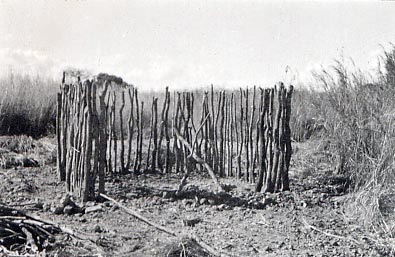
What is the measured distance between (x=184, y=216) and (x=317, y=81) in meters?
3.57

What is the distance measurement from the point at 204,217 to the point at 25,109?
5.76 meters

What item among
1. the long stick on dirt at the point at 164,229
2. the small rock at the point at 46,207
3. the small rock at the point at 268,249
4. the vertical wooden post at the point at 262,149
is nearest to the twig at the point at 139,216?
the long stick on dirt at the point at 164,229

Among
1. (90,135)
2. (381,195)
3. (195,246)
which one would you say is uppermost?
(90,135)

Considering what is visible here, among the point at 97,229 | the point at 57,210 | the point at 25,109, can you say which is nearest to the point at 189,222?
the point at 97,229


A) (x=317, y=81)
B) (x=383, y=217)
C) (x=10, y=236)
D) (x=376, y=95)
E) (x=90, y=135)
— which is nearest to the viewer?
(x=10, y=236)

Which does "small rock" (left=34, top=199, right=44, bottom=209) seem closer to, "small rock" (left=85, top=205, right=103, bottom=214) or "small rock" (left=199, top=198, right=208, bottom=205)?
"small rock" (left=85, top=205, right=103, bottom=214)

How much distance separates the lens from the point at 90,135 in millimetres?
5211

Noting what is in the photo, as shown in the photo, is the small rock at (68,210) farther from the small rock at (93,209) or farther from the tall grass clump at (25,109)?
the tall grass clump at (25,109)

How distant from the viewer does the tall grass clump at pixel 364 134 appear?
4746mm

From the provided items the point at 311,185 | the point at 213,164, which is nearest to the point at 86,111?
the point at 213,164

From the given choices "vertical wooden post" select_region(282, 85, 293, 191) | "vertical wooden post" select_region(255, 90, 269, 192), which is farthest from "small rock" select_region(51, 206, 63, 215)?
"vertical wooden post" select_region(282, 85, 293, 191)

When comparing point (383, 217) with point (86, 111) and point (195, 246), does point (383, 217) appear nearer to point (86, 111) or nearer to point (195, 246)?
point (195, 246)

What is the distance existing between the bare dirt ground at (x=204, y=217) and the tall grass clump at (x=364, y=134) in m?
0.22

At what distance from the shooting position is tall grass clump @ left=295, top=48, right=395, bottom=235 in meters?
4.75
